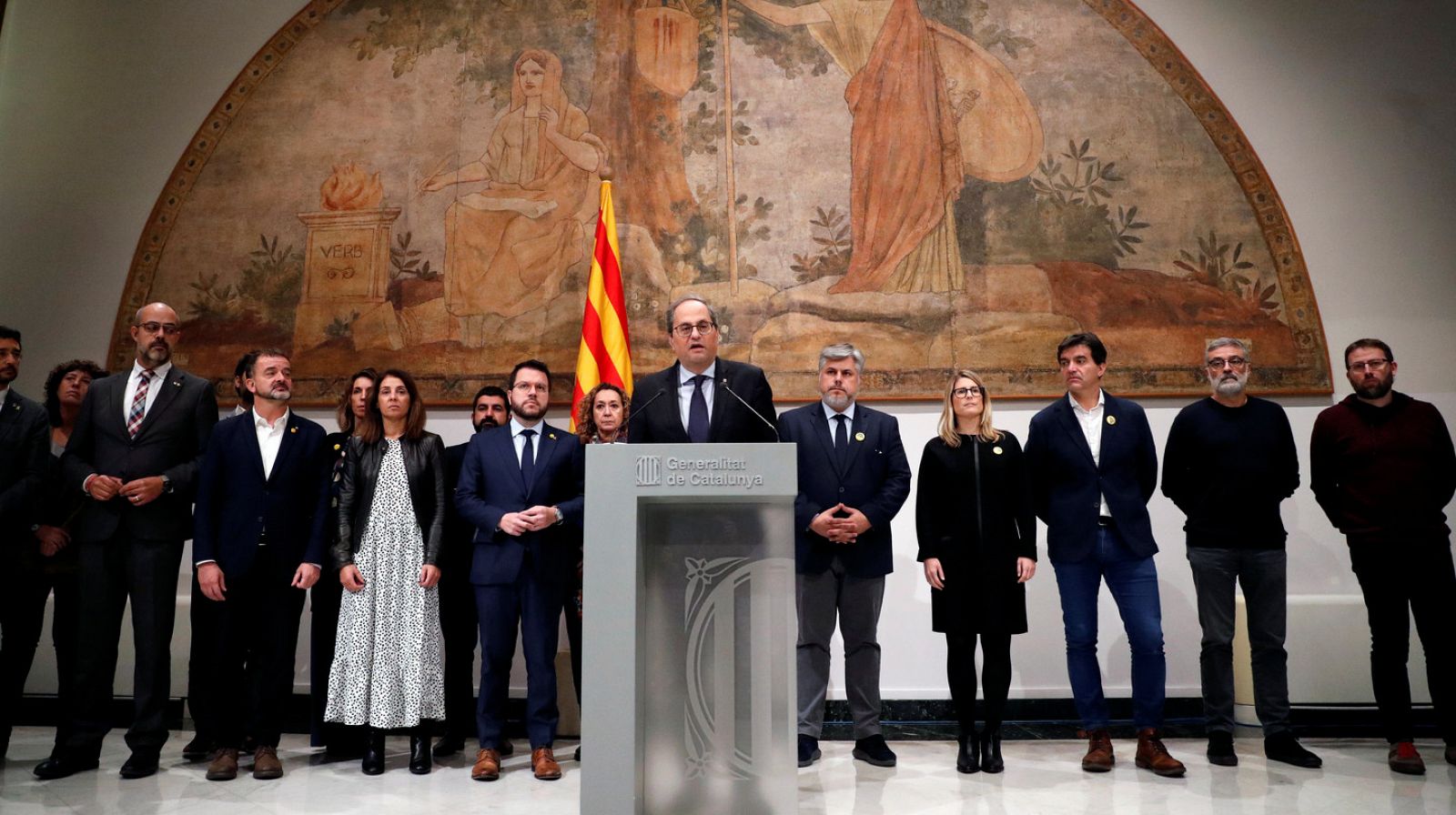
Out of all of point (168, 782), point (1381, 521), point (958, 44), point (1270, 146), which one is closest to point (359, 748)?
point (168, 782)

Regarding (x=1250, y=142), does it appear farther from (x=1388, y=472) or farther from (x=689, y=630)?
(x=689, y=630)

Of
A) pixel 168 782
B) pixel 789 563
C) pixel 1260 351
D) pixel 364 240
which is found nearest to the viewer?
pixel 789 563

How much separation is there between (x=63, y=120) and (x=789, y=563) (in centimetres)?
608

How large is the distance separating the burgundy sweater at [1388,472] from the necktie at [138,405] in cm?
499

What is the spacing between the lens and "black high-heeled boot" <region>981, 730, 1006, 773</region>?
4004mm

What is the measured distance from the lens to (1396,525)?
409 centimetres

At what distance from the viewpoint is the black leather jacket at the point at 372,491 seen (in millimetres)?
4047

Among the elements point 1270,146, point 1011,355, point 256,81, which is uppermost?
point 256,81

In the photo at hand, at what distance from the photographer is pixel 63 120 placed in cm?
623

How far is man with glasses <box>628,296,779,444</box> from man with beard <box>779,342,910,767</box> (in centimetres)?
64

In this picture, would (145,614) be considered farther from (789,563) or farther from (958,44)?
(958,44)

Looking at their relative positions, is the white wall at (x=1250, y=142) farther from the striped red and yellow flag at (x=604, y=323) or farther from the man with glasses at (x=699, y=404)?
the man with glasses at (x=699, y=404)

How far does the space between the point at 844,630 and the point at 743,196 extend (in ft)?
9.05

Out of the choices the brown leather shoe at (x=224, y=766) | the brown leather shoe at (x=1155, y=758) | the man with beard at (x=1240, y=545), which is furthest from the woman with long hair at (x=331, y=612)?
the man with beard at (x=1240, y=545)
